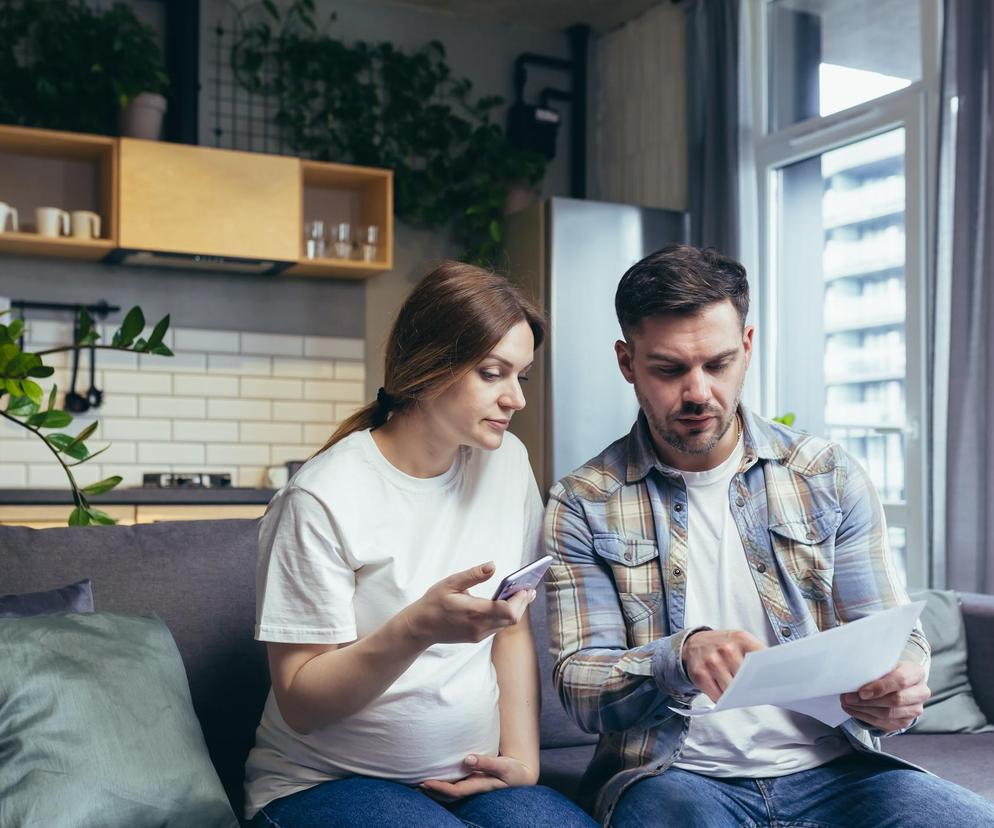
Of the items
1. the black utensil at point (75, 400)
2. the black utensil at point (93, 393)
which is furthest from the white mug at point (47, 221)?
the black utensil at point (93, 393)

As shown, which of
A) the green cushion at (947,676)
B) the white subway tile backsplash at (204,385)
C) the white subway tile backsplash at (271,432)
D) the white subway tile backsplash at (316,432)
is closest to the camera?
the green cushion at (947,676)

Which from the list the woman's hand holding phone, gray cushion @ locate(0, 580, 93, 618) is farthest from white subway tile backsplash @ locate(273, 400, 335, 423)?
the woman's hand holding phone

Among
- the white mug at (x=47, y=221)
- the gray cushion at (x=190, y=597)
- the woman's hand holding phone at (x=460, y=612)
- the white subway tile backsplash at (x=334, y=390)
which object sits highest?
the white mug at (x=47, y=221)

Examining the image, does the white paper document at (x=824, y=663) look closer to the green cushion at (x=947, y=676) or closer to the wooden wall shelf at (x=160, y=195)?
the green cushion at (x=947, y=676)

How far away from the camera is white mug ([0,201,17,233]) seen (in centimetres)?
418

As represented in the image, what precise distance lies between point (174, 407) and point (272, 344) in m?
0.49

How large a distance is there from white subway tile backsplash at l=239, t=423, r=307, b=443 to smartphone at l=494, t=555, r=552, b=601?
3547mm

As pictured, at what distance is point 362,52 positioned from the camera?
4.96m

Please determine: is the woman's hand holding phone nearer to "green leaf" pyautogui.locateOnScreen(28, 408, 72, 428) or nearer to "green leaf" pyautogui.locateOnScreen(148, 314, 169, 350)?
"green leaf" pyautogui.locateOnScreen(148, 314, 169, 350)

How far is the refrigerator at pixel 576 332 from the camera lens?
459 cm

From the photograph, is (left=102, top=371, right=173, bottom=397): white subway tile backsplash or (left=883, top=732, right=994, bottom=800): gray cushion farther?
(left=102, top=371, right=173, bottom=397): white subway tile backsplash

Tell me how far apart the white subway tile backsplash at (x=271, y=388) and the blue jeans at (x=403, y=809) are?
10.9ft

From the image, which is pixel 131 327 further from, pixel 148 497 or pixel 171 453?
pixel 171 453

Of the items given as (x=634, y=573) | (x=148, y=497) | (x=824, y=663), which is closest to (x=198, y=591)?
(x=634, y=573)
